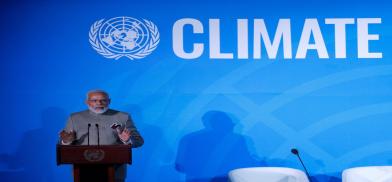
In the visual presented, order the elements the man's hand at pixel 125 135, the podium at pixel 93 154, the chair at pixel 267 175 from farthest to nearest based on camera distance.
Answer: the chair at pixel 267 175, the man's hand at pixel 125 135, the podium at pixel 93 154

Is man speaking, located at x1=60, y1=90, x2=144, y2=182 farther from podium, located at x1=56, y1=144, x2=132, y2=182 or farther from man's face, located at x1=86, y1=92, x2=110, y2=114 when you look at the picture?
podium, located at x1=56, y1=144, x2=132, y2=182

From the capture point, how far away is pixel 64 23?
512cm

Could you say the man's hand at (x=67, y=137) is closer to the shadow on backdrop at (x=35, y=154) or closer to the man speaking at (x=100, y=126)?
the man speaking at (x=100, y=126)

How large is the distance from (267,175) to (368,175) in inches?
35.6

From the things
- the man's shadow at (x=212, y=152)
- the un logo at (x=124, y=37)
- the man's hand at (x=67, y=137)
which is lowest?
the man's shadow at (x=212, y=152)

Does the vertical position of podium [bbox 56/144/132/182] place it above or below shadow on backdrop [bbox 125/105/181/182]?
above

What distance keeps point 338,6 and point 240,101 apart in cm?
135

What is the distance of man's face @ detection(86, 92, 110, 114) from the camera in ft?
14.1

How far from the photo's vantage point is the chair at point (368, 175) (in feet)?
15.4

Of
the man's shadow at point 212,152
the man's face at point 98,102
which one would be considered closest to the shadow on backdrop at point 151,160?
the man's shadow at point 212,152

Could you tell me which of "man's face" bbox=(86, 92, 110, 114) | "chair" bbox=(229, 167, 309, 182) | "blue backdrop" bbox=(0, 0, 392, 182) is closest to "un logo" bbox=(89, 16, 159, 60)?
"blue backdrop" bbox=(0, 0, 392, 182)

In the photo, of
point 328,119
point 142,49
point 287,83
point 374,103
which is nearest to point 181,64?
point 142,49

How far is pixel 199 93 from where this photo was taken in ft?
16.9

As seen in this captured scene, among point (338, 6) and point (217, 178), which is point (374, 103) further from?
point (217, 178)
